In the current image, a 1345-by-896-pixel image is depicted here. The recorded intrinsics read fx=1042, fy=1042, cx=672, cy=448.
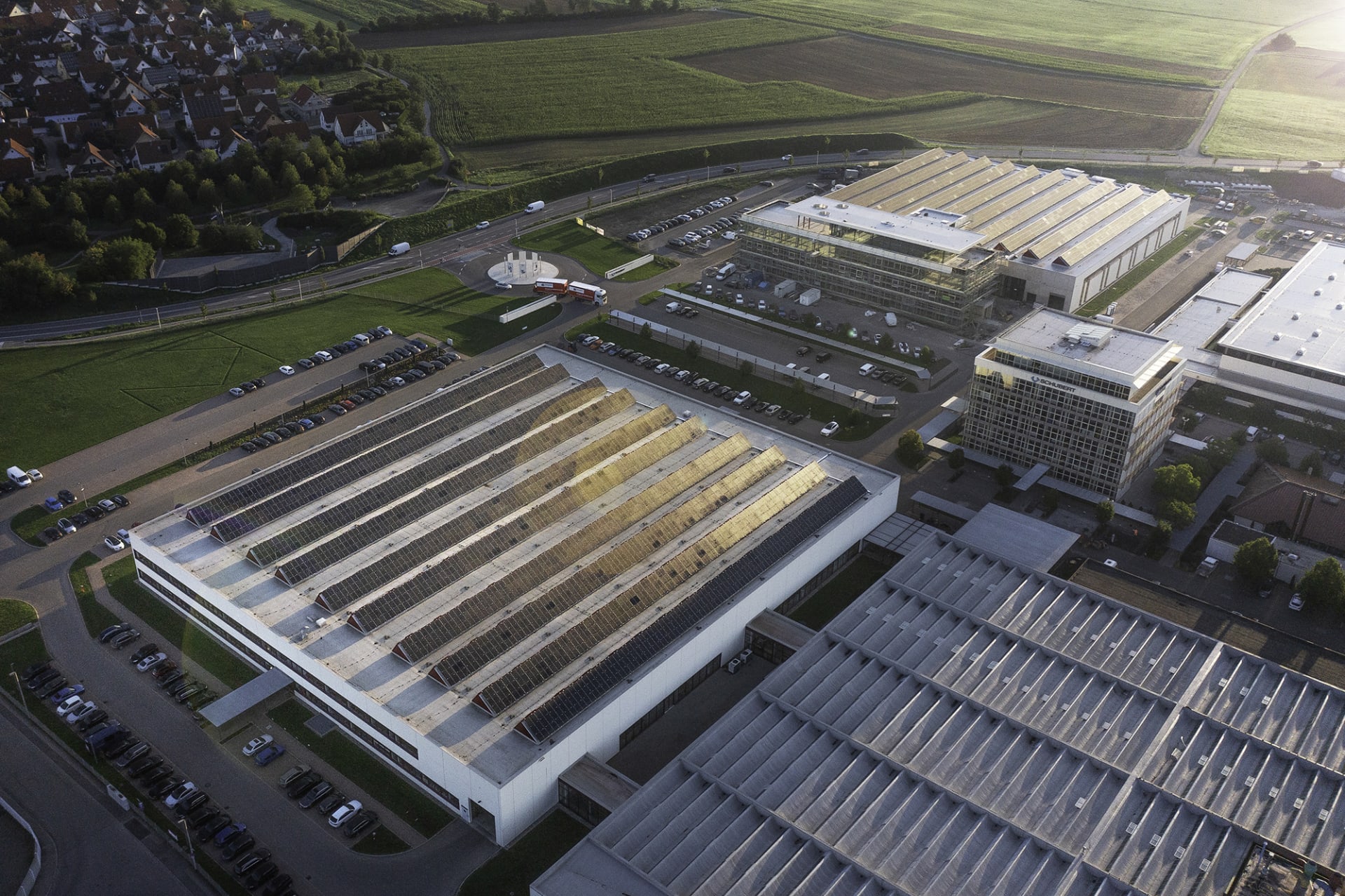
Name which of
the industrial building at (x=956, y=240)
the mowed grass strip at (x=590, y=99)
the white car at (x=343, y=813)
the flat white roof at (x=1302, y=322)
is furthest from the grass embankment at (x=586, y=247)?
the white car at (x=343, y=813)

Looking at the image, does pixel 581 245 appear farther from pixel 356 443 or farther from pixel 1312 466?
pixel 1312 466

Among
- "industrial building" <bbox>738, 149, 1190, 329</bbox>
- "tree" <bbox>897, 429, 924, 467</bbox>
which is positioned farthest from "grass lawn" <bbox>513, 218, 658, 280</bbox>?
"tree" <bbox>897, 429, 924, 467</bbox>

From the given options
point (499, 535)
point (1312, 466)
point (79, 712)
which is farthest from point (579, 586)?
point (1312, 466)

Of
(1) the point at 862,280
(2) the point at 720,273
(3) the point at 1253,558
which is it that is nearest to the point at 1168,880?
(3) the point at 1253,558

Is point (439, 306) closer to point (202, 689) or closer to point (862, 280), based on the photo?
point (862, 280)

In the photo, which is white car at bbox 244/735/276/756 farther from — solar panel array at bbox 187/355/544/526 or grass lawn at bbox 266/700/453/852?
solar panel array at bbox 187/355/544/526
